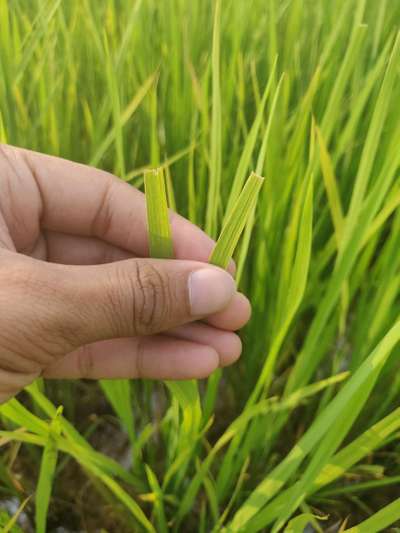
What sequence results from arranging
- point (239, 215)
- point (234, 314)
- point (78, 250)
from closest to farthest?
point (239, 215)
point (234, 314)
point (78, 250)

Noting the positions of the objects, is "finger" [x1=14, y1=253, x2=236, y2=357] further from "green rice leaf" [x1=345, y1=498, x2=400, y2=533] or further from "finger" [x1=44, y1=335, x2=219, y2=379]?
"green rice leaf" [x1=345, y1=498, x2=400, y2=533]

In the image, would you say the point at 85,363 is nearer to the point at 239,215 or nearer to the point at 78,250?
the point at 78,250

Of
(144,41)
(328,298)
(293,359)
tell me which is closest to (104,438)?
(293,359)

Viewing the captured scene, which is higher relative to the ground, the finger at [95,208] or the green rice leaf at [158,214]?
the green rice leaf at [158,214]

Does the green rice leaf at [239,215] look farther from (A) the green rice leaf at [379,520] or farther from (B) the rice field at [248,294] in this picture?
(A) the green rice leaf at [379,520]

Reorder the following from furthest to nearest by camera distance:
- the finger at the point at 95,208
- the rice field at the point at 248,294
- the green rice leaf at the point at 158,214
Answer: the finger at the point at 95,208, the rice field at the point at 248,294, the green rice leaf at the point at 158,214

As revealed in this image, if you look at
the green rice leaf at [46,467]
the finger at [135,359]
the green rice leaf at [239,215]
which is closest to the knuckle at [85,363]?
the finger at [135,359]

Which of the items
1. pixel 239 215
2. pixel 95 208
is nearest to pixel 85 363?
pixel 95 208

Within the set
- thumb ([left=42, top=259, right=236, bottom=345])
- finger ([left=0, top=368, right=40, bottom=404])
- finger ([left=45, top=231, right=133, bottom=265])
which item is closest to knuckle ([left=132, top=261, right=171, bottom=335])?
thumb ([left=42, top=259, right=236, bottom=345])
